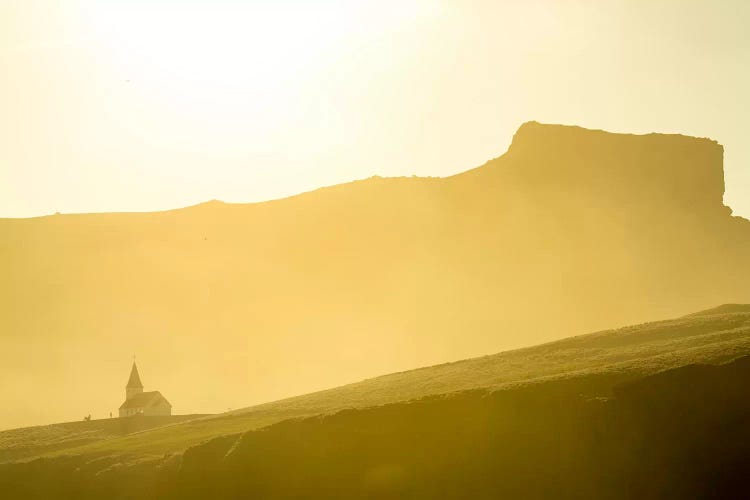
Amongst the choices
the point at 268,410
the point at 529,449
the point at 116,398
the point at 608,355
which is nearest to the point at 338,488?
the point at 529,449

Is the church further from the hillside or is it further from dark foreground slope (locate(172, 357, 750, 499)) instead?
dark foreground slope (locate(172, 357, 750, 499))

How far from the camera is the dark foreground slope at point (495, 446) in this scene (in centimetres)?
5012

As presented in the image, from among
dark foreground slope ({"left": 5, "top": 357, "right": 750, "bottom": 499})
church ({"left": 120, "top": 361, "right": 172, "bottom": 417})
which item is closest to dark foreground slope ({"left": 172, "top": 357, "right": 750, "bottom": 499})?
dark foreground slope ({"left": 5, "top": 357, "right": 750, "bottom": 499})

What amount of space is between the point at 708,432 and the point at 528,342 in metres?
151

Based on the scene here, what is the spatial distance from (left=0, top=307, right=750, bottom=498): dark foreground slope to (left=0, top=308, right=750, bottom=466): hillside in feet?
1.14

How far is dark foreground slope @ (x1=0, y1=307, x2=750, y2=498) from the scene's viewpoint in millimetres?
50125

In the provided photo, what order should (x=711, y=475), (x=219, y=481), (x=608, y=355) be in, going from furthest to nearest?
(x=608, y=355), (x=219, y=481), (x=711, y=475)

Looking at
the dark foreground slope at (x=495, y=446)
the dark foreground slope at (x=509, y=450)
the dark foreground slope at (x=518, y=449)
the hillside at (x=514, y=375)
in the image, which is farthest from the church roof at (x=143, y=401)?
Answer: the dark foreground slope at (x=518, y=449)

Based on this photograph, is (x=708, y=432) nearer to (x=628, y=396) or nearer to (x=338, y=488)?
(x=628, y=396)

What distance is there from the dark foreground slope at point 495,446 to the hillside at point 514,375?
1.14 ft

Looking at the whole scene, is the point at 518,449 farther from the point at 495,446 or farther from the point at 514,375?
the point at 514,375

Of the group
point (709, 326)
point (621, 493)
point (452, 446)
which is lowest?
point (621, 493)

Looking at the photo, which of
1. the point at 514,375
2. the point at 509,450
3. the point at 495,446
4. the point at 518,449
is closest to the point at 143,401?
the point at 514,375

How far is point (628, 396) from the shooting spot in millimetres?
53656
